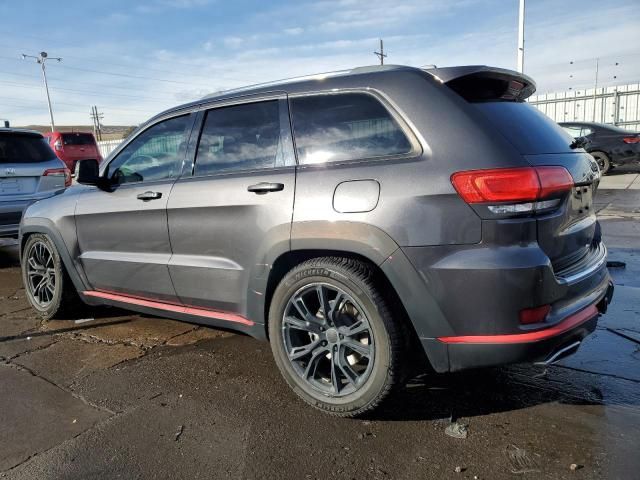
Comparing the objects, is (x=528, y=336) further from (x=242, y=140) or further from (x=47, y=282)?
(x=47, y=282)

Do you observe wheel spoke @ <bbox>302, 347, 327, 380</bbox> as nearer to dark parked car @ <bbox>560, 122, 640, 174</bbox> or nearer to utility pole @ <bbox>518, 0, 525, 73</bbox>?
dark parked car @ <bbox>560, 122, 640, 174</bbox>

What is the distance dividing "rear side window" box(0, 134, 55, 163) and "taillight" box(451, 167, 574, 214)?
661 cm

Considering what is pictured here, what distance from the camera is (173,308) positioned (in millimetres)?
3637

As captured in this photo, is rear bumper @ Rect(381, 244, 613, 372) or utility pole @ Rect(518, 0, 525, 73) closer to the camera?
rear bumper @ Rect(381, 244, 613, 372)

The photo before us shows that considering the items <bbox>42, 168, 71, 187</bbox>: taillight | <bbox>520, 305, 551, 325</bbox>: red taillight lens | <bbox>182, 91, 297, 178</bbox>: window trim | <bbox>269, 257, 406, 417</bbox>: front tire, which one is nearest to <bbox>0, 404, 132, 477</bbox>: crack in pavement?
<bbox>269, 257, 406, 417</bbox>: front tire

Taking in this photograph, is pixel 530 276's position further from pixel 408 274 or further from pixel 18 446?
pixel 18 446

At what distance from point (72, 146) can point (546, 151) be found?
2108cm

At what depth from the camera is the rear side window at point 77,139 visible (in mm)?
20281

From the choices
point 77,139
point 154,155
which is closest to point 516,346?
point 154,155

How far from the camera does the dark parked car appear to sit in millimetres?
13070

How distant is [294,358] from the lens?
9.60 ft

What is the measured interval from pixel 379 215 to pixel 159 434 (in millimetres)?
1620

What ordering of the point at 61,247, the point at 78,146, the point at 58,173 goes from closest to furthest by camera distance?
the point at 61,247 < the point at 58,173 < the point at 78,146

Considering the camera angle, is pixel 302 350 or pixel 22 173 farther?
pixel 22 173
